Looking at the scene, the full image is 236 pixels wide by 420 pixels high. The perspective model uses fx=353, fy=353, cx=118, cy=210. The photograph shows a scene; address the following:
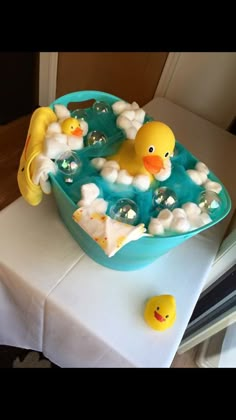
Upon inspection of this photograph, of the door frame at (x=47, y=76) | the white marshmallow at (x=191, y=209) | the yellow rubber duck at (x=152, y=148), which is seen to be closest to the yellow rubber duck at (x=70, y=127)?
the yellow rubber duck at (x=152, y=148)

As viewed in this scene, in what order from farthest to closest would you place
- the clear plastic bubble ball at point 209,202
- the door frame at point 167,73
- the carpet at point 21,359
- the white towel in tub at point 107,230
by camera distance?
1. the door frame at point 167,73
2. the carpet at point 21,359
3. the clear plastic bubble ball at point 209,202
4. the white towel in tub at point 107,230

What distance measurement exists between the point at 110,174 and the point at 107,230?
0.11 m

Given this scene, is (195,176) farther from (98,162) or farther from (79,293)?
(79,293)

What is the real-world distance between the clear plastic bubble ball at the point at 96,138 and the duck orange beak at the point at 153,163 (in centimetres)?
11

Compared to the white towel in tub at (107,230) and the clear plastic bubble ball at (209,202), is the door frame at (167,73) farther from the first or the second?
the white towel in tub at (107,230)

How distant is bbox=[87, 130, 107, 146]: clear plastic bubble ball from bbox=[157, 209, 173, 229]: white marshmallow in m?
0.16

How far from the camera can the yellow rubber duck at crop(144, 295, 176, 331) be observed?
532 mm

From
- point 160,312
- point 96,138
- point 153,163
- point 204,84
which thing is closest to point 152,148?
point 153,163

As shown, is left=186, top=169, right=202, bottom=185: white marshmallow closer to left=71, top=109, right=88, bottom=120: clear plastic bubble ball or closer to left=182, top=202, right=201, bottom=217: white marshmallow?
left=182, top=202, right=201, bottom=217: white marshmallow

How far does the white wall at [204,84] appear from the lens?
95 cm
